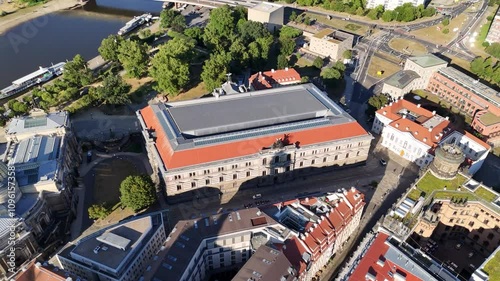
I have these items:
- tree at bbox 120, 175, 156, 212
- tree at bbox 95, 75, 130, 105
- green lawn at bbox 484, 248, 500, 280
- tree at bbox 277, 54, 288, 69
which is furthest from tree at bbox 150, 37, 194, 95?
green lawn at bbox 484, 248, 500, 280

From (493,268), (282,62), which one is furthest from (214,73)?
(493,268)

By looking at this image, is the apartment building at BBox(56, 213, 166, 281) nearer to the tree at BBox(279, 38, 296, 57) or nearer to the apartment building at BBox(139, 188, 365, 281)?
the apartment building at BBox(139, 188, 365, 281)

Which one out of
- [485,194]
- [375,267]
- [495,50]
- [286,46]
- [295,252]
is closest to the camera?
[375,267]

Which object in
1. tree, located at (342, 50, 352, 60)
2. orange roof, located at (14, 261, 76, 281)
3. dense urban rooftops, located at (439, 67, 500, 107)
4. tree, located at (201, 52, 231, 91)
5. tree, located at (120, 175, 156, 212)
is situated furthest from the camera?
tree, located at (342, 50, 352, 60)

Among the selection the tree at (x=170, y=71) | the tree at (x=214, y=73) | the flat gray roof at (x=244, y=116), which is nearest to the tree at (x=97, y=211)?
the flat gray roof at (x=244, y=116)

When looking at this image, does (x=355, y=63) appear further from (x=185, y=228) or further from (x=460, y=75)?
(x=185, y=228)

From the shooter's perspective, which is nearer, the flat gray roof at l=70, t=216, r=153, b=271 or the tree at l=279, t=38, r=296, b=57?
the flat gray roof at l=70, t=216, r=153, b=271

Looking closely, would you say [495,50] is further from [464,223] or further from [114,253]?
[114,253]
